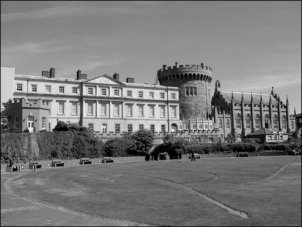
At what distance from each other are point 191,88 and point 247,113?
16.6 metres

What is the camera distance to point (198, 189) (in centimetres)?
2062

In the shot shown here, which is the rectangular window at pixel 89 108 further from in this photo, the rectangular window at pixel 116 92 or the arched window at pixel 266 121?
the arched window at pixel 266 121

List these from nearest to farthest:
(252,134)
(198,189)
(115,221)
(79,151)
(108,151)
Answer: (115,221) < (198,189) < (79,151) < (108,151) < (252,134)

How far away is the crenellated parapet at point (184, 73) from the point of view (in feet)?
261

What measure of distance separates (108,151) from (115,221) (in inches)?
1619

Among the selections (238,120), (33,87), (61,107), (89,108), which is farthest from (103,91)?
(238,120)

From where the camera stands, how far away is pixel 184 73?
79438mm

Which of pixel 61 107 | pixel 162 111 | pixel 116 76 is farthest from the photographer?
pixel 162 111

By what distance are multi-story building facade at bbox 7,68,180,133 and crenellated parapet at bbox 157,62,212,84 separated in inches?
220

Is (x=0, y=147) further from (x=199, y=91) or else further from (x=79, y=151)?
(x=199, y=91)

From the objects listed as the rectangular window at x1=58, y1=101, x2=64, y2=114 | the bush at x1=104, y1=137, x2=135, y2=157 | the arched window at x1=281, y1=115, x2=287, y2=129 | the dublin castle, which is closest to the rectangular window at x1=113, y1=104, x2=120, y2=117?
the dublin castle

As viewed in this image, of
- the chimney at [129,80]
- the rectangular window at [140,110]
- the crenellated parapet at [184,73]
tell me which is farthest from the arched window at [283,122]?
the chimney at [129,80]

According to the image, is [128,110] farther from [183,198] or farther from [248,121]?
[183,198]

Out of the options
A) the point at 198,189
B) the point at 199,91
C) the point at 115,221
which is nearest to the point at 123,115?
the point at 199,91
